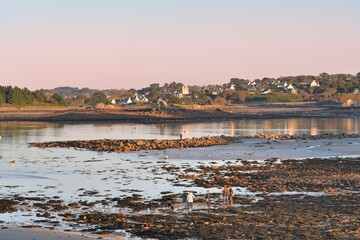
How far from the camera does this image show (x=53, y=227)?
17.5 metres

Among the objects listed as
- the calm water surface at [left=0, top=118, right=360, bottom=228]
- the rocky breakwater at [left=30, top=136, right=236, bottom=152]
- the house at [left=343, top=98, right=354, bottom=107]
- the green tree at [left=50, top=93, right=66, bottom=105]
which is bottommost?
the calm water surface at [left=0, top=118, right=360, bottom=228]

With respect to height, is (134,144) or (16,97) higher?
(16,97)

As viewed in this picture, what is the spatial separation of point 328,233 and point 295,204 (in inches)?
164

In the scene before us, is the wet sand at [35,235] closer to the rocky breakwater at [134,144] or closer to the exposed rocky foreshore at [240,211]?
the exposed rocky foreshore at [240,211]

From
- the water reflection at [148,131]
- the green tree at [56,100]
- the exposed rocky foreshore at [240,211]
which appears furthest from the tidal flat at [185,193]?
the green tree at [56,100]

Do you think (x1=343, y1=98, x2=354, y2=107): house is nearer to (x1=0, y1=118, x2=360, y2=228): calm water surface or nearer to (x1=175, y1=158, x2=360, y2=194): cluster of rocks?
(x1=0, y1=118, x2=360, y2=228): calm water surface

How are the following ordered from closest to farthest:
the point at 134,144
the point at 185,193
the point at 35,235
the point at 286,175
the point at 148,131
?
the point at 35,235
the point at 185,193
the point at 286,175
the point at 134,144
the point at 148,131

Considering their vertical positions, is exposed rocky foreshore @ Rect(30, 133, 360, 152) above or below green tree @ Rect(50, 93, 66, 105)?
below

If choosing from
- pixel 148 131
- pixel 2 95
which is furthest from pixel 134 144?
pixel 2 95

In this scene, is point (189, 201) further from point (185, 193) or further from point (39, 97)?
point (39, 97)

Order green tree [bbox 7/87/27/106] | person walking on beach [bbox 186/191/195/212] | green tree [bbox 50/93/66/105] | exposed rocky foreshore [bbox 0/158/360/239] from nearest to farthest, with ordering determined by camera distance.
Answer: exposed rocky foreshore [bbox 0/158/360/239] < person walking on beach [bbox 186/191/195/212] < green tree [bbox 7/87/27/106] < green tree [bbox 50/93/66/105]

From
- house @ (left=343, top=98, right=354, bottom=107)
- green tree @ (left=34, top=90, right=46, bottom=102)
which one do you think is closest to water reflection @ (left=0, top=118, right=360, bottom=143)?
green tree @ (left=34, top=90, right=46, bottom=102)

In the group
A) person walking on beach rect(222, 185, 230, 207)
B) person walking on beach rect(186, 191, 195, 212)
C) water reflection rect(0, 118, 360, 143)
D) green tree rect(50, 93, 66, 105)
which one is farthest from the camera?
green tree rect(50, 93, 66, 105)

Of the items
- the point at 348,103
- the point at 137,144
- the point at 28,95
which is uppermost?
the point at 28,95
